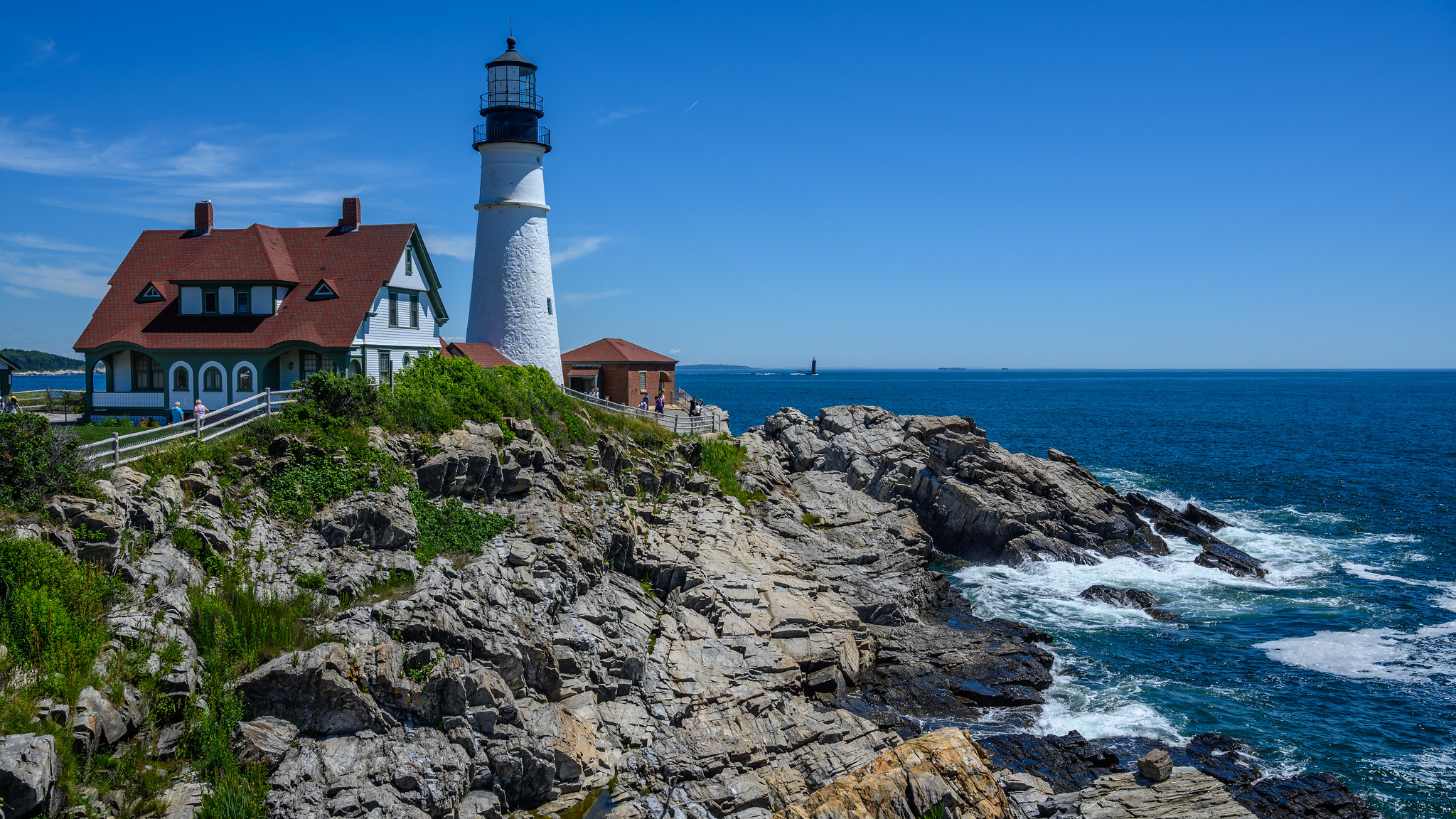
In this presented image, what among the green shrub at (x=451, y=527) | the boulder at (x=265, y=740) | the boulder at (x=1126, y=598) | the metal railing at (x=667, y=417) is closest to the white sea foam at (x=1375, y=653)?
the boulder at (x=1126, y=598)

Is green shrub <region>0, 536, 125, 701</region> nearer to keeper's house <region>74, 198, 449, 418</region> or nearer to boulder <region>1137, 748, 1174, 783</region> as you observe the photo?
keeper's house <region>74, 198, 449, 418</region>

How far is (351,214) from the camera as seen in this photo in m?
33.9

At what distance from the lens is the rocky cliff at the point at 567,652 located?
595 inches

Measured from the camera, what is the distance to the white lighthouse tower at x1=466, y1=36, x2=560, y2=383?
34875 mm

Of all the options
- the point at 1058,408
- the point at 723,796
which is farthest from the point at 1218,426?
the point at 723,796

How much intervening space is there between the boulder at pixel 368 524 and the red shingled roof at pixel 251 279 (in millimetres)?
11195

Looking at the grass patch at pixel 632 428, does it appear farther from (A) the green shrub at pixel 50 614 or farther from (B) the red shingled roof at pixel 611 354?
(A) the green shrub at pixel 50 614

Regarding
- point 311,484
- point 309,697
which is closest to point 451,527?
point 311,484

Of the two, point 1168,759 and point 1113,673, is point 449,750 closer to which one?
point 1168,759

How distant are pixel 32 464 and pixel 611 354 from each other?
29280mm

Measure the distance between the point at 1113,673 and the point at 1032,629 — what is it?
10.4 feet

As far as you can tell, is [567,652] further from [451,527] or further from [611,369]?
[611,369]

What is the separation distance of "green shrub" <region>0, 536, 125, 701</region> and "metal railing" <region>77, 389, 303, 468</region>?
3201 millimetres

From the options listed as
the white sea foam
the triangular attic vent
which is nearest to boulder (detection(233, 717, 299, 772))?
the triangular attic vent
